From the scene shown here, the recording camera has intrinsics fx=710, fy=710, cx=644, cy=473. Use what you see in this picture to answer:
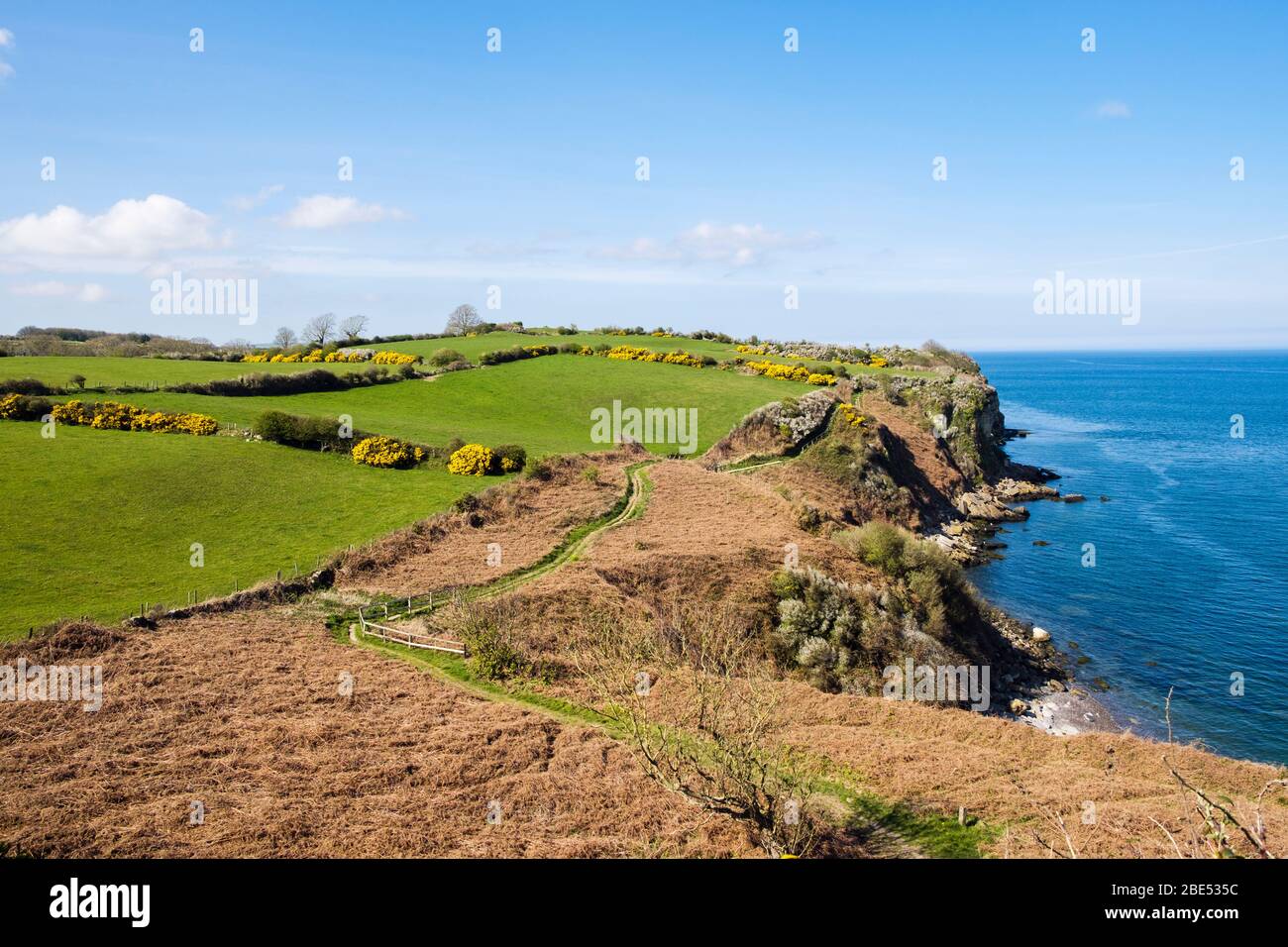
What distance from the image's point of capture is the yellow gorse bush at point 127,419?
41938mm

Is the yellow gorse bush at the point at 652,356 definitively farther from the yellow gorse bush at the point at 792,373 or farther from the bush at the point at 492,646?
the bush at the point at 492,646

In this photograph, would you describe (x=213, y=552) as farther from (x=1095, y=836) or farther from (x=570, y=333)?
(x=570, y=333)

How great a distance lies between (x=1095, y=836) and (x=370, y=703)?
1868cm

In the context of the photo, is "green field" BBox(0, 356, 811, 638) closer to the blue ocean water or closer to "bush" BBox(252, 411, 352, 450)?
"bush" BBox(252, 411, 352, 450)

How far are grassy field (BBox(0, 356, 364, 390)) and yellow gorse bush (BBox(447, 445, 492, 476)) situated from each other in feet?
84.4

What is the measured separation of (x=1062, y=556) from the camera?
52.6m

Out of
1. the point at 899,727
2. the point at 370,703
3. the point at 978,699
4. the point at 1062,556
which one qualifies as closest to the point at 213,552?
the point at 370,703

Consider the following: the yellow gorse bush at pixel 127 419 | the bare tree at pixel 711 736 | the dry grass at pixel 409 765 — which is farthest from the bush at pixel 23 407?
the bare tree at pixel 711 736

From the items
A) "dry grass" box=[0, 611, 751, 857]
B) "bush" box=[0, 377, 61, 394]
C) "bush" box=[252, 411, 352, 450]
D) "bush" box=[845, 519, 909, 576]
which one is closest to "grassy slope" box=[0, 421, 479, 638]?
"bush" box=[252, 411, 352, 450]

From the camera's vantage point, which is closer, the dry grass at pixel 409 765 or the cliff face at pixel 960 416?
the dry grass at pixel 409 765

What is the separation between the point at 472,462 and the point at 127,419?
21.0 m

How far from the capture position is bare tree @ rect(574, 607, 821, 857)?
14508mm

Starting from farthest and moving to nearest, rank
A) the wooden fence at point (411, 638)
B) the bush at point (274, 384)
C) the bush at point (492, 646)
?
the bush at point (274, 384) < the wooden fence at point (411, 638) < the bush at point (492, 646)

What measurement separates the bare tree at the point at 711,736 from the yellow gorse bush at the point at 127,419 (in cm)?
3145
